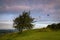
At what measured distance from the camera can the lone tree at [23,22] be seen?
186 ft

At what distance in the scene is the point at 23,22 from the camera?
57000 millimetres

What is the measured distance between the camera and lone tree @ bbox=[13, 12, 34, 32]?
5666cm

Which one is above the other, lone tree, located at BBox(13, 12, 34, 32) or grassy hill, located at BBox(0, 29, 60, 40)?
lone tree, located at BBox(13, 12, 34, 32)

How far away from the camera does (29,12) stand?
189 ft

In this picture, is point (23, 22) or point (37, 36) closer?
point (37, 36)

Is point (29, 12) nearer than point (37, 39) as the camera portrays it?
No

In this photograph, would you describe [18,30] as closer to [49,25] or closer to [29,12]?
[29,12]

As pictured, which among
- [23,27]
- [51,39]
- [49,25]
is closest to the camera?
[51,39]

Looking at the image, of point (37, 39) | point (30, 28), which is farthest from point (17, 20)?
point (37, 39)

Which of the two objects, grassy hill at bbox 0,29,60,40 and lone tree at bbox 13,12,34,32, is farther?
lone tree at bbox 13,12,34,32

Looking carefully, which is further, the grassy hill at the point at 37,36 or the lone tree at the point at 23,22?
the lone tree at the point at 23,22

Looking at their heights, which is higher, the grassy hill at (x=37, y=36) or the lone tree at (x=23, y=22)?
the lone tree at (x=23, y=22)

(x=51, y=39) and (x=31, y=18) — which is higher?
(x=31, y=18)

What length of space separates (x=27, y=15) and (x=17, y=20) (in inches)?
146
